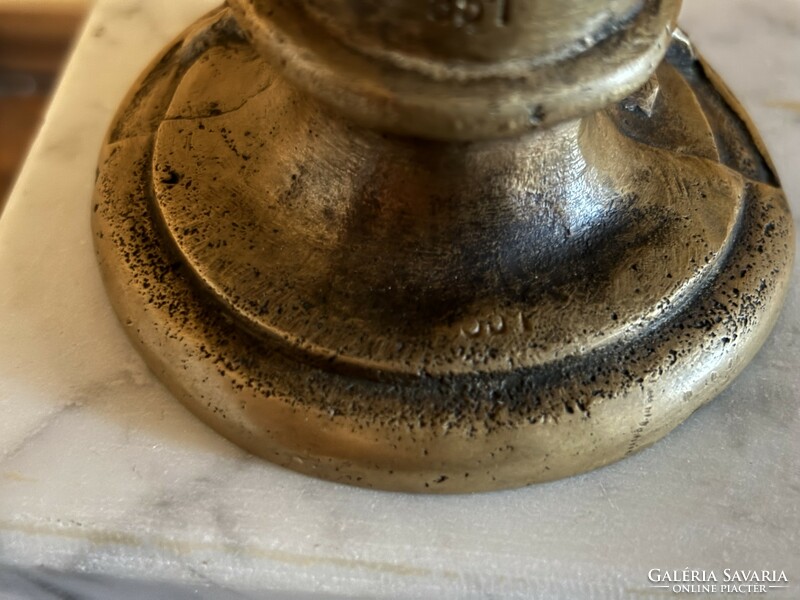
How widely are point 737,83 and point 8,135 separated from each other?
45.3 inches

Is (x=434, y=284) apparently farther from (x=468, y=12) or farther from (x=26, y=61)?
(x=26, y=61)

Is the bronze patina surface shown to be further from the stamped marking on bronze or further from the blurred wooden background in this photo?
the blurred wooden background

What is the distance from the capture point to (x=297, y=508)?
52 cm

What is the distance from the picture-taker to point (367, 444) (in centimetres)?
50

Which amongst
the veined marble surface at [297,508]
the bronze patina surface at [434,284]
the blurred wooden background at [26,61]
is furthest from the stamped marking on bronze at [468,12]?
the blurred wooden background at [26,61]

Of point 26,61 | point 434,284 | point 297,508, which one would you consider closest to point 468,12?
point 434,284

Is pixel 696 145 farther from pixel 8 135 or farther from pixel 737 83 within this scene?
pixel 8 135

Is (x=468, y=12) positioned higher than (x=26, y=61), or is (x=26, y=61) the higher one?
(x=468, y=12)

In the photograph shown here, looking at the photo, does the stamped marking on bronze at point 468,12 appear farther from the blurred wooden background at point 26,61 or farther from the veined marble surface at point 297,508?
the blurred wooden background at point 26,61

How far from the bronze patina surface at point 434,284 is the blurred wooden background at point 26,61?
903 mm

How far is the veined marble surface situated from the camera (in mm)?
501

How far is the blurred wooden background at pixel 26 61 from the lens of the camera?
134 cm

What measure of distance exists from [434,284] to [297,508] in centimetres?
16

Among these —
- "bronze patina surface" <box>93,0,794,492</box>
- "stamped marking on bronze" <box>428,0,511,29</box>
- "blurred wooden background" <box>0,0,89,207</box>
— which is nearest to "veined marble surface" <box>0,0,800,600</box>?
"bronze patina surface" <box>93,0,794,492</box>
